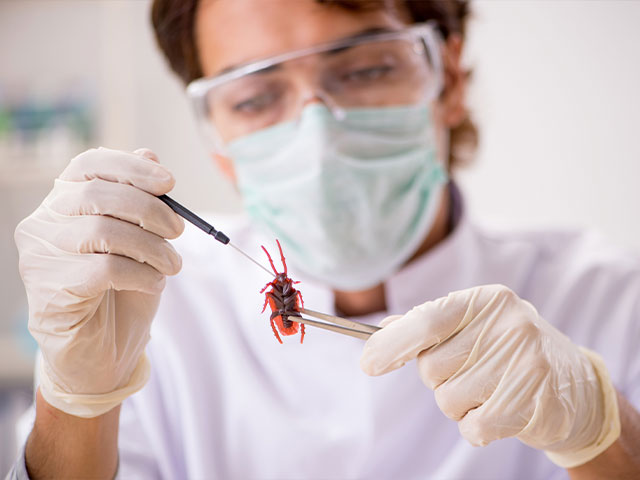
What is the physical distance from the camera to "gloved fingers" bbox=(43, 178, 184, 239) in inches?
34.4

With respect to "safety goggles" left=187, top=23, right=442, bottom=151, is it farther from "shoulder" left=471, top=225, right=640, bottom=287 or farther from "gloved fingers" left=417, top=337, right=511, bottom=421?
"gloved fingers" left=417, top=337, right=511, bottom=421

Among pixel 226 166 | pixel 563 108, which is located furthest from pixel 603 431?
pixel 563 108

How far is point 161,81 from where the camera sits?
3.14 meters

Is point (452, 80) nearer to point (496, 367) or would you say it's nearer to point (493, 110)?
point (496, 367)

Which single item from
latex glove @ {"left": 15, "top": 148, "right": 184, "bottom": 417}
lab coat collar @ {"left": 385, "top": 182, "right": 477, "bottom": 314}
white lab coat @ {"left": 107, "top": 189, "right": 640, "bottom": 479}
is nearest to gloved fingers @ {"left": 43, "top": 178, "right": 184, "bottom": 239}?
latex glove @ {"left": 15, "top": 148, "right": 184, "bottom": 417}

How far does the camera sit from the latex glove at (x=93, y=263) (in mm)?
871

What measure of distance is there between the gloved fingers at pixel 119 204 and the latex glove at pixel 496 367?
37 cm

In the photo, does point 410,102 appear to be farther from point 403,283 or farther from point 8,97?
point 8,97

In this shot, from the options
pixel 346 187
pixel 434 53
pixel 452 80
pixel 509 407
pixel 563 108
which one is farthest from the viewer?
pixel 563 108

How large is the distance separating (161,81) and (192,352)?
217 cm

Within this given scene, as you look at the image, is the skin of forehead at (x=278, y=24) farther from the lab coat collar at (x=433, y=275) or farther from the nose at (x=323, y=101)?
the lab coat collar at (x=433, y=275)

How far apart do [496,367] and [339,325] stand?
245 mm

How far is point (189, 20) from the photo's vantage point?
1.42 metres

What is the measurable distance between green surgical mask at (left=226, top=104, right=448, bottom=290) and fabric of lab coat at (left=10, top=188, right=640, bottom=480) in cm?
10
